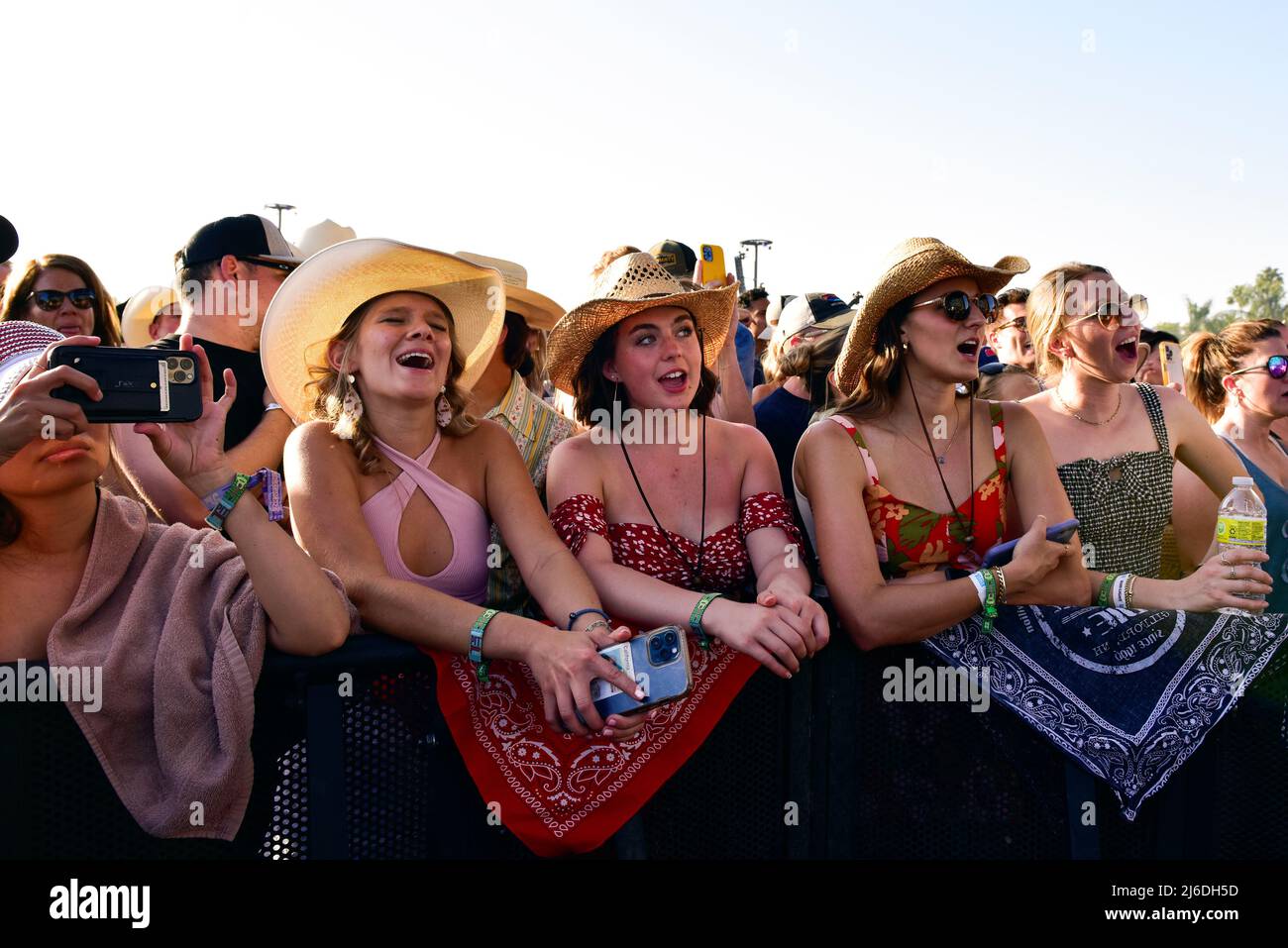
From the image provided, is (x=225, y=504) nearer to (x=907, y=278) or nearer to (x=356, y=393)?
(x=356, y=393)

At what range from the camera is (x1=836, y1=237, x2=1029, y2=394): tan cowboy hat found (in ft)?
10.3

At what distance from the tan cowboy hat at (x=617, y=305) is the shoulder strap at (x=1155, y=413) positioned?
1.53 meters

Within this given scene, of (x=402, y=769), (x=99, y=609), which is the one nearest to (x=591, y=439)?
(x=402, y=769)

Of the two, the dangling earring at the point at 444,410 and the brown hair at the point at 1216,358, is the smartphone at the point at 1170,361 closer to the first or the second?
the brown hair at the point at 1216,358

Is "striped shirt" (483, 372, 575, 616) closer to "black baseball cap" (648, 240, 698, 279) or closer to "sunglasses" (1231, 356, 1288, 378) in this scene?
"black baseball cap" (648, 240, 698, 279)

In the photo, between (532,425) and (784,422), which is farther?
(784,422)

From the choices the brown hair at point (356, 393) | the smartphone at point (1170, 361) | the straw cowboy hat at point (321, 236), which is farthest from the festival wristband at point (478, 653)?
the smartphone at point (1170, 361)

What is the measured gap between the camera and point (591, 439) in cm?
309

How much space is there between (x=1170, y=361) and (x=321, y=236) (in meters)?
4.88

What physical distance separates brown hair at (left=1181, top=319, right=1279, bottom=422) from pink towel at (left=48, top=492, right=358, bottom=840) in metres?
4.28

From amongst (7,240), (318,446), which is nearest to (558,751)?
(318,446)

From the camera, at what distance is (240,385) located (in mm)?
3732

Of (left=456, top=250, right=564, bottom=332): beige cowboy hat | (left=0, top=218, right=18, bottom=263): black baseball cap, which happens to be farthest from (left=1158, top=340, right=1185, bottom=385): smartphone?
(left=0, top=218, right=18, bottom=263): black baseball cap
